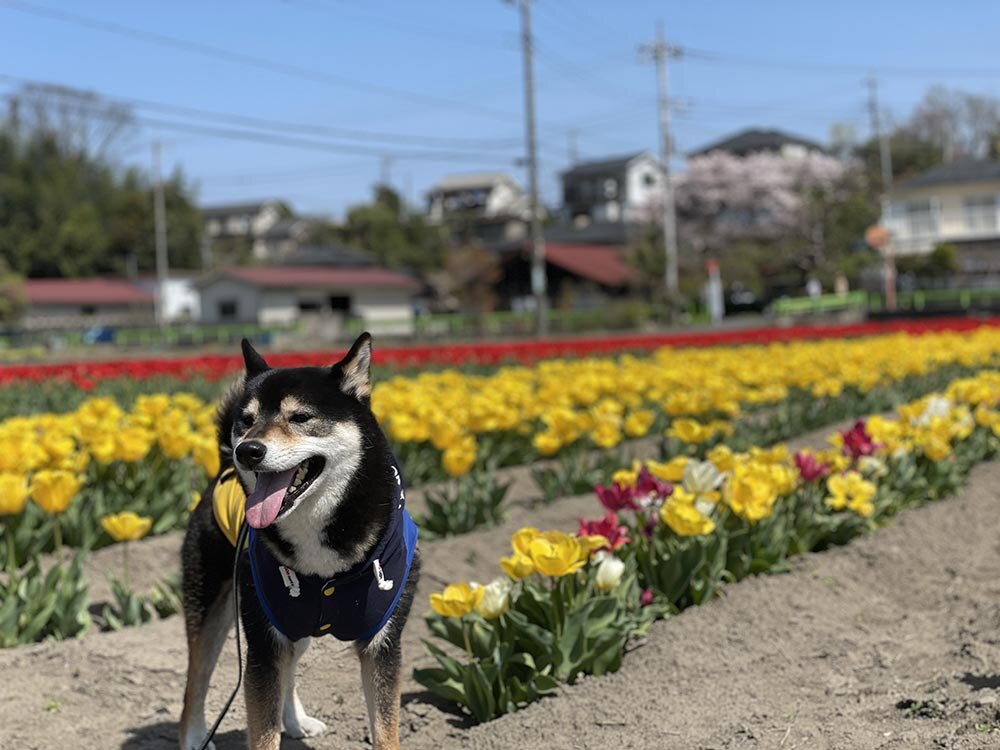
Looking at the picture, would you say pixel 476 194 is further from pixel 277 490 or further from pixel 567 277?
pixel 277 490

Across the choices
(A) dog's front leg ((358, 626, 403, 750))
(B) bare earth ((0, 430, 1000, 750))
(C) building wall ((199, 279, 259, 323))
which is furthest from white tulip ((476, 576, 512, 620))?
(C) building wall ((199, 279, 259, 323))

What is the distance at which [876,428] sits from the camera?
6.27 meters

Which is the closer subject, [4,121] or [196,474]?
[196,474]

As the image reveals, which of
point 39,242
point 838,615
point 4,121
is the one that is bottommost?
point 838,615

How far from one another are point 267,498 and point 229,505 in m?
0.73

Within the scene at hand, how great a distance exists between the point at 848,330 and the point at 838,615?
19237mm

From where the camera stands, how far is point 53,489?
16.8ft

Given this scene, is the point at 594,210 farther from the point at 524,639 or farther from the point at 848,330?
the point at 524,639

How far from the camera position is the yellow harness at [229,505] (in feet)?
11.4

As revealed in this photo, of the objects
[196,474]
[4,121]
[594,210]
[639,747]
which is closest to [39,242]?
[4,121]

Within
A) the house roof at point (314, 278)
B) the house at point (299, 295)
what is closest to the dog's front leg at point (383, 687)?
the house at point (299, 295)

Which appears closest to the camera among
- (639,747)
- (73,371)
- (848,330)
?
(639,747)

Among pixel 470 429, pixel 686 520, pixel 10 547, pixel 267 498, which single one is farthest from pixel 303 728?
pixel 470 429

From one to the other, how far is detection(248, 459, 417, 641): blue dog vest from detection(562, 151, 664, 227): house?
77746 mm
